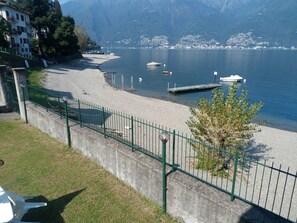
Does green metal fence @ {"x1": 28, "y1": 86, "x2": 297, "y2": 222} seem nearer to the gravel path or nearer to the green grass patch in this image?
the gravel path

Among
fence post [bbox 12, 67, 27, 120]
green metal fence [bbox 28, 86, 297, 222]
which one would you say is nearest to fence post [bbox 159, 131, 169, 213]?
green metal fence [bbox 28, 86, 297, 222]

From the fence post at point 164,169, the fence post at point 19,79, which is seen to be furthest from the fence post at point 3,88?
the fence post at point 164,169

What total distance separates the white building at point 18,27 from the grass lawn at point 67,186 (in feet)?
150

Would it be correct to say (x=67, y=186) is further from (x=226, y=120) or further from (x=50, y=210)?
(x=226, y=120)

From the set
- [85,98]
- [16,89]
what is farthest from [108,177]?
[85,98]

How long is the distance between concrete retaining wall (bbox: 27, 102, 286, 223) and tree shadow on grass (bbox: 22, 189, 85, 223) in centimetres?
178

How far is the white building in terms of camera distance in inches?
1937

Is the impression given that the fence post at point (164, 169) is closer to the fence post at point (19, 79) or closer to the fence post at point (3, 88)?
the fence post at point (19, 79)

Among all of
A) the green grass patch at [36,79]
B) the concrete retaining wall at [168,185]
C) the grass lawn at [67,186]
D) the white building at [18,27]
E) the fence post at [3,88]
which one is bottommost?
the green grass patch at [36,79]

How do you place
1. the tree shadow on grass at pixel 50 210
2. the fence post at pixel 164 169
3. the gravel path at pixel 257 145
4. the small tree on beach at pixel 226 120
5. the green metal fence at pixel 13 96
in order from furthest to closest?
1. the green metal fence at pixel 13 96
2. the small tree on beach at pixel 226 120
3. the gravel path at pixel 257 145
4. the tree shadow on grass at pixel 50 210
5. the fence post at pixel 164 169

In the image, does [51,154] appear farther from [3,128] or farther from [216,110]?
[216,110]

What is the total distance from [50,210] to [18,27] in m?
57.9

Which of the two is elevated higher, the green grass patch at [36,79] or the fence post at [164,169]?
the fence post at [164,169]

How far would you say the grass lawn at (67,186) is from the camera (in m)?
6.80
